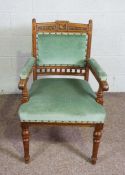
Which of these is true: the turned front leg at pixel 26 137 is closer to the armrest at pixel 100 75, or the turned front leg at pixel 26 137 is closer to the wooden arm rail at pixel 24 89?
the wooden arm rail at pixel 24 89

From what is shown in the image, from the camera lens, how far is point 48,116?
155cm

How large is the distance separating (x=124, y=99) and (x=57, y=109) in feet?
4.40

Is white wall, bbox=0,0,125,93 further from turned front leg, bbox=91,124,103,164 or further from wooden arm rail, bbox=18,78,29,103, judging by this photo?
turned front leg, bbox=91,124,103,164

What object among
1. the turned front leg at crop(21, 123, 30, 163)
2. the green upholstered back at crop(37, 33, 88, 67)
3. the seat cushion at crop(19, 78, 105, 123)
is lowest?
the turned front leg at crop(21, 123, 30, 163)

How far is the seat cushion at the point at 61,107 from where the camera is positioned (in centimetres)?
155

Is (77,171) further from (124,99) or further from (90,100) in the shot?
(124,99)

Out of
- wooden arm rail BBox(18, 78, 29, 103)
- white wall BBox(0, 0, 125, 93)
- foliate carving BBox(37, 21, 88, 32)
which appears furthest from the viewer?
white wall BBox(0, 0, 125, 93)

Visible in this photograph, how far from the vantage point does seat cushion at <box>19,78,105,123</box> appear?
1547 millimetres

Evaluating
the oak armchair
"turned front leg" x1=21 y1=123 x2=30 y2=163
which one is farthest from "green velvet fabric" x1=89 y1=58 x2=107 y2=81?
"turned front leg" x1=21 y1=123 x2=30 y2=163

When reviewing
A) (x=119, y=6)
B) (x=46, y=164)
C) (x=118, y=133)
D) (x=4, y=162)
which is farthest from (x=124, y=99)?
(x=4, y=162)

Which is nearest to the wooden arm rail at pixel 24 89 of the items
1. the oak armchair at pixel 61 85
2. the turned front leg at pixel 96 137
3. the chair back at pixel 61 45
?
the oak armchair at pixel 61 85

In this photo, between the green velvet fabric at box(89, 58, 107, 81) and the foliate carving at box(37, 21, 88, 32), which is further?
the foliate carving at box(37, 21, 88, 32)

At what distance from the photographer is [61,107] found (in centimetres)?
157

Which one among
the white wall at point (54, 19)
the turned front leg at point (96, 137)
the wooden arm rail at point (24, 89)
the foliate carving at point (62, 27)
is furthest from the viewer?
the white wall at point (54, 19)
